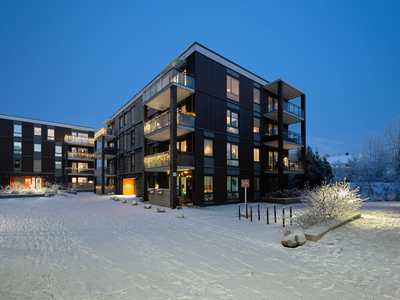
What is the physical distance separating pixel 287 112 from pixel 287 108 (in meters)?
0.74

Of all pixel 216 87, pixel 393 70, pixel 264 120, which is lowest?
pixel 264 120

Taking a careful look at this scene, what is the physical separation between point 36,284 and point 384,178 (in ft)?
134

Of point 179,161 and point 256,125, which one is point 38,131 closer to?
point 179,161

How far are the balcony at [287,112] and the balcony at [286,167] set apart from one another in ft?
16.3

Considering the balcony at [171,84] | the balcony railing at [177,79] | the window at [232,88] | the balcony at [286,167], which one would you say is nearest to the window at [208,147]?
the balcony at [171,84]

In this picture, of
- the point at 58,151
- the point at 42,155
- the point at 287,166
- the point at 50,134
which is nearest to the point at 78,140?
the point at 58,151

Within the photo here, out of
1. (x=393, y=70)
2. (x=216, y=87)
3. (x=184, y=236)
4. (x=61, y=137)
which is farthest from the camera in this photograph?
(x=393, y=70)

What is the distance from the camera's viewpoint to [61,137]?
44.4m

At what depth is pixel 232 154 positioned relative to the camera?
21.5 meters

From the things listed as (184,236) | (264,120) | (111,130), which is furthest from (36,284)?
(111,130)

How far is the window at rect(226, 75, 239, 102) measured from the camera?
70.7 feet

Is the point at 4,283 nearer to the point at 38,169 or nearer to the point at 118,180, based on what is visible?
the point at 118,180

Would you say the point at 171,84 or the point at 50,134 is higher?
the point at 171,84

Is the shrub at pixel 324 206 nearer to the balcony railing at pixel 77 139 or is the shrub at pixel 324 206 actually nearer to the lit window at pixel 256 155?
the lit window at pixel 256 155
